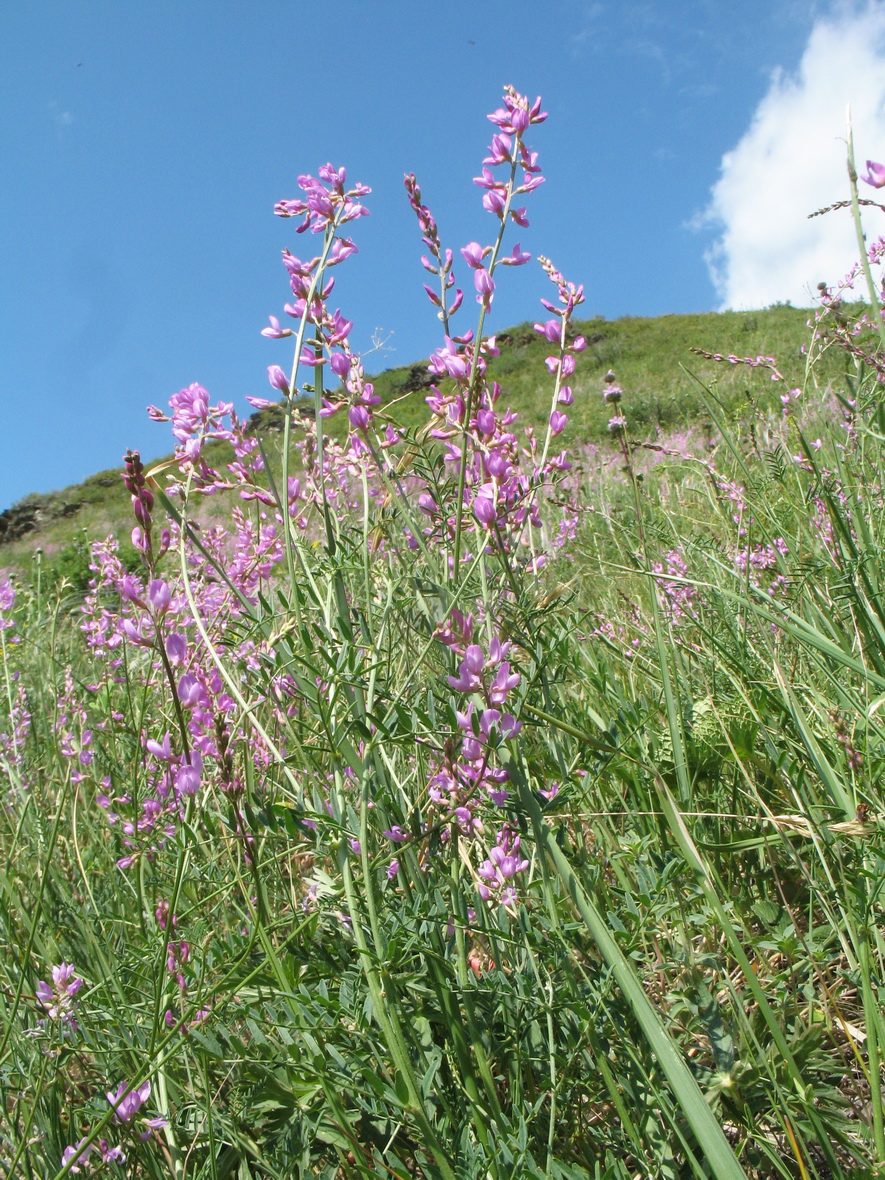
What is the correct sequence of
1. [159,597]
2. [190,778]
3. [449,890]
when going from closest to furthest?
1. [159,597]
2. [190,778]
3. [449,890]

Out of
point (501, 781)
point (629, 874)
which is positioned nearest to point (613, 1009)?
point (501, 781)

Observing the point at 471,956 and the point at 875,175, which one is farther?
the point at 471,956

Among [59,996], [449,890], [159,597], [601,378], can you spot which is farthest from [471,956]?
[601,378]

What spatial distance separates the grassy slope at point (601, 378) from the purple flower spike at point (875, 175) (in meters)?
7.65

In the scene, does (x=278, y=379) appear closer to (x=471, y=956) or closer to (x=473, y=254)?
(x=473, y=254)

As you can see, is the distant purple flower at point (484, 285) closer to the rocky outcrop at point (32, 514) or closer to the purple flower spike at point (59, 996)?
the purple flower spike at point (59, 996)

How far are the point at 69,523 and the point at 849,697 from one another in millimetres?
31666

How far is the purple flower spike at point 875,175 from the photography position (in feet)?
3.62

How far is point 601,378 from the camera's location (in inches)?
942

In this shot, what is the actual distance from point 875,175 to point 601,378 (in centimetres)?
2403

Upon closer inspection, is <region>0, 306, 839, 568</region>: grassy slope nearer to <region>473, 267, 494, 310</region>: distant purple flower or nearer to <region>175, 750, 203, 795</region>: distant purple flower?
<region>473, 267, 494, 310</region>: distant purple flower

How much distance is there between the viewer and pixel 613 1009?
1.07 metres

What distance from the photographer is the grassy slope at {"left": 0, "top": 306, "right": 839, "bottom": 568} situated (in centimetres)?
1360

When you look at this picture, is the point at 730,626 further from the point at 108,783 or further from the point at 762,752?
the point at 108,783
